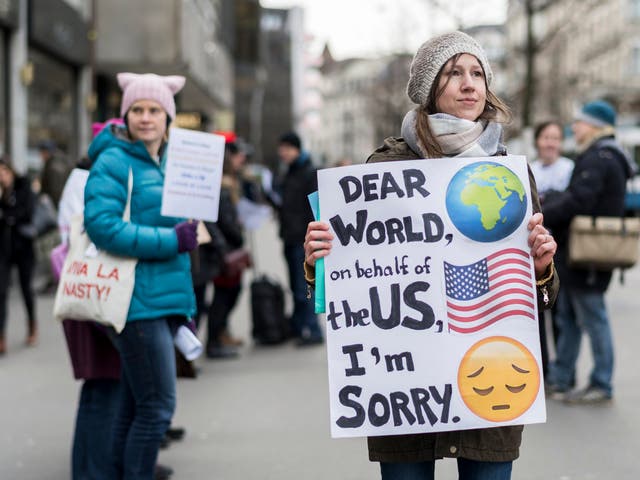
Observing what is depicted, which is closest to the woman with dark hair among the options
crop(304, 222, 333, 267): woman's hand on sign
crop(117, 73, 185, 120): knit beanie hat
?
crop(117, 73, 185, 120): knit beanie hat

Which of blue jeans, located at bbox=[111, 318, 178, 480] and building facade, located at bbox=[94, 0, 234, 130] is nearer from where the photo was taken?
blue jeans, located at bbox=[111, 318, 178, 480]

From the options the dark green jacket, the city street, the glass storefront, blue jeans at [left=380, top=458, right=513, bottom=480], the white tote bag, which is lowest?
the city street

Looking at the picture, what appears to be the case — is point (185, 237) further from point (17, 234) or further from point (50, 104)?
point (50, 104)

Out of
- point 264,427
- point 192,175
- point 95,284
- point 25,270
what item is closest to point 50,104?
point 25,270

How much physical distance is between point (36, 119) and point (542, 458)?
1315 cm

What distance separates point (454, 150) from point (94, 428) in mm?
2508

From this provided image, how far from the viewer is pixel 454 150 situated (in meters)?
2.94

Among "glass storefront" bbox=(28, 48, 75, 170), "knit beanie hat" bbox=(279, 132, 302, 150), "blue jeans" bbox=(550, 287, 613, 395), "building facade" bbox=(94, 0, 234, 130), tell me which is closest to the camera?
"blue jeans" bbox=(550, 287, 613, 395)

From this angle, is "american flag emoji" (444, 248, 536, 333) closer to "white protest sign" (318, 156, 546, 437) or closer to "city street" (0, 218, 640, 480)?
"white protest sign" (318, 156, 546, 437)

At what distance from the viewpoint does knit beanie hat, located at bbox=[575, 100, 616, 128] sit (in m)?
6.56

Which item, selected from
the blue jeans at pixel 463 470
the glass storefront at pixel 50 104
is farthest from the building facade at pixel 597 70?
the blue jeans at pixel 463 470

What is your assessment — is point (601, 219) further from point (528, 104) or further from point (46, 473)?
point (528, 104)

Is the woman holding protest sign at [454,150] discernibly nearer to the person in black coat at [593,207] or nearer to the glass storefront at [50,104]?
the person in black coat at [593,207]

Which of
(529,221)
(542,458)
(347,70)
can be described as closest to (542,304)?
(529,221)
